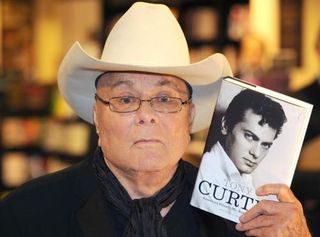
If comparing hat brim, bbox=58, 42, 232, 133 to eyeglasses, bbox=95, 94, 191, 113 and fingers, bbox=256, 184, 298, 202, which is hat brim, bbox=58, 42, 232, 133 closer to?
eyeglasses, bbox=95, 94, 191, 113

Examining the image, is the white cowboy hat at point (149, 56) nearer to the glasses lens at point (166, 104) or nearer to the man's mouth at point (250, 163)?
the glasses lens at point (166, 104)

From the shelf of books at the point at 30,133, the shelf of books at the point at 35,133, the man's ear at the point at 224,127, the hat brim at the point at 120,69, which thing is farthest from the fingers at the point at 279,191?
the shelf of books at the point at 30,133

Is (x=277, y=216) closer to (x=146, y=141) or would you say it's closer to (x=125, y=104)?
(x=146, y=141)

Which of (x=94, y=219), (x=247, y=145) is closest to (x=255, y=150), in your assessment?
(x=247, y=145)

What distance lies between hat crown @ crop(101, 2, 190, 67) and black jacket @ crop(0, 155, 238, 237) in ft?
1.25

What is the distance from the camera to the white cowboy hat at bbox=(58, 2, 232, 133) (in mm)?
2117

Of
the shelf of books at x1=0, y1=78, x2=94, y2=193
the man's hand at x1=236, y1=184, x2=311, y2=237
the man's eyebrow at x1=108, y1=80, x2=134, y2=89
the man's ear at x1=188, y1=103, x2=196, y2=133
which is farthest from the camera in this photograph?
the shelf of books at x1=0, y1=78, x2=94, y2=193

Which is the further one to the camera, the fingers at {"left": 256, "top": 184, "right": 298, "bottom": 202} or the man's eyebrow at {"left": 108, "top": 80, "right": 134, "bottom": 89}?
the man's eyebrow at {"left": 108, "top": 80, "right": 134, "bottom": 89}

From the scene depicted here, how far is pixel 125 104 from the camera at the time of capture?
204cm

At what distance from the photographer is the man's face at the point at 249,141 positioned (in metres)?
1.99

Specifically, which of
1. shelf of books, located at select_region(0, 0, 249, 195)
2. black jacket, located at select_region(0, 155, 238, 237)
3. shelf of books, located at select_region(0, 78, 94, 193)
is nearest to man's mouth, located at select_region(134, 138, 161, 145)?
black jacket, located at select_region(0, 155, 238, 237)

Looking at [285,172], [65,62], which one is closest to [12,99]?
[65,62]

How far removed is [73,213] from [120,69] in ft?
1.50

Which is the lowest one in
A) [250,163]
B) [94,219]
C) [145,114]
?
[94,219]
